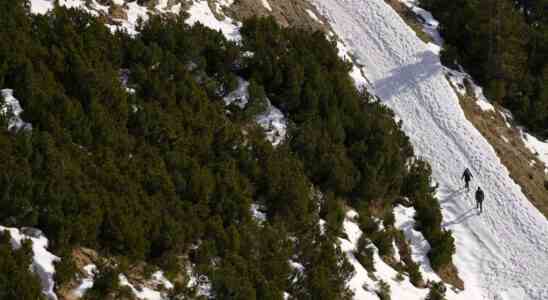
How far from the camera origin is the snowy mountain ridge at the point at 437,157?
62.5ft

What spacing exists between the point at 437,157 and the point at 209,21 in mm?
8125

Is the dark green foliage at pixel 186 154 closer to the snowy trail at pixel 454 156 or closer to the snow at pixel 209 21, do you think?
the snow at pixel 209 21

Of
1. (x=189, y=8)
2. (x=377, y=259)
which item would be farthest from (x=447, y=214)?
(x=189, y=8)

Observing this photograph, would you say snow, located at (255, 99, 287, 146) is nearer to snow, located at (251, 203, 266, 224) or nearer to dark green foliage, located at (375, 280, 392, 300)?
snow, located at (251, 203, 266, 224)

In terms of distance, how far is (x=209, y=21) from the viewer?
864 inches

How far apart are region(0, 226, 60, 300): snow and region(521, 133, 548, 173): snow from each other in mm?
19153

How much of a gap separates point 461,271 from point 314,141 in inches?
204

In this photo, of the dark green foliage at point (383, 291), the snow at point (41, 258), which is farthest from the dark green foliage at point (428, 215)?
the snow at point (41, 258)

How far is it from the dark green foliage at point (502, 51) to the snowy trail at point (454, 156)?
6.93ft

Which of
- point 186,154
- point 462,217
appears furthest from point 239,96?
point 462,217

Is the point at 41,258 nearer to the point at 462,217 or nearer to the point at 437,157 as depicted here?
the point at 462,217

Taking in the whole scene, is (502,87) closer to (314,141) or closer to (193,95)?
(314,141)

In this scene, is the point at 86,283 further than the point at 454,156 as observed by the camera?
No

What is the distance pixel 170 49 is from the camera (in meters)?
19.3
